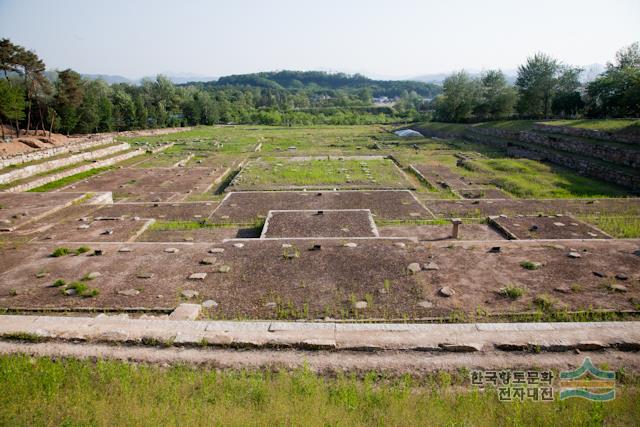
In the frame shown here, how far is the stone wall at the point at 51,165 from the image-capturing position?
69.5 ft

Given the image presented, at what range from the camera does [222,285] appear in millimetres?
8523

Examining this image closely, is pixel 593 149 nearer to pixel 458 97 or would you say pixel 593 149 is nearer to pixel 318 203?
pixel 318 203

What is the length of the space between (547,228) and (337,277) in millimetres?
8995

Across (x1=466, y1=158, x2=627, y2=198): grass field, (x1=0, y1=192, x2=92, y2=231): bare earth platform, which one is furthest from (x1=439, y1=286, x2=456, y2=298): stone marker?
(x1=0, y1=192, x2=92, y2=231): bare earth platform

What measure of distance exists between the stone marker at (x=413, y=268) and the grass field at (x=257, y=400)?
367 centimetres

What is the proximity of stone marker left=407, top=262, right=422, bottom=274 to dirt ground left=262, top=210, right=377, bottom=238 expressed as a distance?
294 centimetres

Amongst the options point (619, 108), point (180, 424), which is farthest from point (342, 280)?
point (619, 108)

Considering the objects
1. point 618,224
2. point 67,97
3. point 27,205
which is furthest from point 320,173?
point 67,97

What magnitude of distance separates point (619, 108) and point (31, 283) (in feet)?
153

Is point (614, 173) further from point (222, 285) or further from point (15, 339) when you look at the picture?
point (15, 339)

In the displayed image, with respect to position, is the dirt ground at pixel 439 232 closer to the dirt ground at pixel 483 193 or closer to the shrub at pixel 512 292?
the shrub at pixel 512 292

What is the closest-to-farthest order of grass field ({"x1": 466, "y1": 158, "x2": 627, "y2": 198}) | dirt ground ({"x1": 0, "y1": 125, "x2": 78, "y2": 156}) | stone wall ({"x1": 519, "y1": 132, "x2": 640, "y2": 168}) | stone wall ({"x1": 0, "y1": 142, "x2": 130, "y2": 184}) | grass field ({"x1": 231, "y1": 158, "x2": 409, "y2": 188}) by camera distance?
grass field ({"x1": 466, "y1": 158, "x2": 627, "y2": 198}) → stone wall ({"x1": 0, "y1": 142, "x2": 130, "y2": 184}) → grass field ({"x1": 231, "y1": 158, "x2": 409, "y2": 188}) → stone wall ({"x1": 519, "y1": 132, "x2": 640, "y2": 168}) → dirt ground ({"x1": 0, "y1": 125, "x2": 78, "y2": 156})

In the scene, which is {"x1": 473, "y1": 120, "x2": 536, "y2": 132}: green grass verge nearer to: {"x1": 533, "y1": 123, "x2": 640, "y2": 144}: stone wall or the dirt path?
{"x1": 533, "y1": 123, "x2": 640, "y2": 144}: stone wall

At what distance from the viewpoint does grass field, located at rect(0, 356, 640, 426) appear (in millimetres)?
4418
